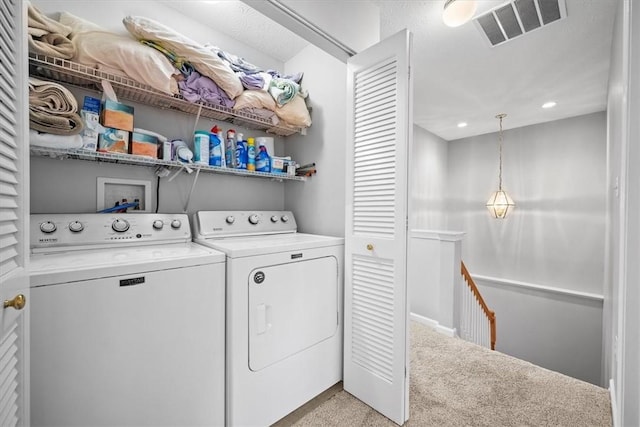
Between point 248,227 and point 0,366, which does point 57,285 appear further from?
point 248,227

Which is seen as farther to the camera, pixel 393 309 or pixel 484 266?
pixel 484 266

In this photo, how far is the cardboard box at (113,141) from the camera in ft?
4.47

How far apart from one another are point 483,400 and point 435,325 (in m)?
1.12

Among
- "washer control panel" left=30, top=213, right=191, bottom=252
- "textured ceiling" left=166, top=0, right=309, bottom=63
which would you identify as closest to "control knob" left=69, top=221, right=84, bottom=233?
"washer control panel" left=30, top=213, right=191, bottom=252

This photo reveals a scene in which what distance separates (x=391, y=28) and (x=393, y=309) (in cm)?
205

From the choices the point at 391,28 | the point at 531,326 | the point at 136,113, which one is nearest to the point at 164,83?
the point at 136,113

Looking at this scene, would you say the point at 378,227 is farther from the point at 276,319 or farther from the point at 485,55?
the point at 485,55

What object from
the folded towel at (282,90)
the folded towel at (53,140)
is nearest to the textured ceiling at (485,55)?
the folded towel at (282,90)

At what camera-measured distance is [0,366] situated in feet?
2.26

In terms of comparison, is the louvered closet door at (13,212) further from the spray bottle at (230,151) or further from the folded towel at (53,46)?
the spray bottle at (230,151)

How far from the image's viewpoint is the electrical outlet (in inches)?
60.7

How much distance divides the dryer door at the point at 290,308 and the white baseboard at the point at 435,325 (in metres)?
1.53

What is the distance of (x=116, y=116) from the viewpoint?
4.58 feet

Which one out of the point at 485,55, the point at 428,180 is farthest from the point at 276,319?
the point at 428,180
